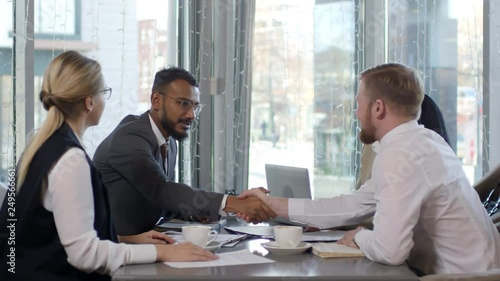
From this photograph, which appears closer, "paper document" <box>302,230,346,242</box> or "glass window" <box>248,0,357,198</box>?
"paper document" <box>302,230,346,242</box>

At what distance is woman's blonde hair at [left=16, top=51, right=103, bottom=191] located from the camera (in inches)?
87.3

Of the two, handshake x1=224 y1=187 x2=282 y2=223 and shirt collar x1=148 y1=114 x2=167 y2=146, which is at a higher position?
shirt collar x1=148 y1=114 x2=167 y2=146

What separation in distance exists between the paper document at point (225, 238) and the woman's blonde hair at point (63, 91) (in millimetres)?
649

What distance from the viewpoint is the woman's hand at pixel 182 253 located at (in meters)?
2.22

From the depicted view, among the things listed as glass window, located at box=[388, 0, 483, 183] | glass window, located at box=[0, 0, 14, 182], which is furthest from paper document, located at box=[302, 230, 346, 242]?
glass window, located at box=[388, 0, 483, 183]

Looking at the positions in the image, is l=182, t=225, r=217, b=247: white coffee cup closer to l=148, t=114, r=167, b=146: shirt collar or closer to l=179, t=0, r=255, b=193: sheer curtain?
l=148, t=114, r=167, b=146: shirt collar

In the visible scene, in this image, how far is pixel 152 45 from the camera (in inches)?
179

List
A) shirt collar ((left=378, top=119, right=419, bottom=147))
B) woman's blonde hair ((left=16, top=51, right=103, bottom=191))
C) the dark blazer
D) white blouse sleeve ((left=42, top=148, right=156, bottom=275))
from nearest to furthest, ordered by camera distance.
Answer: white blouse sleeve ((left=42, top=148, right=156, bottom=275)) < woman's blonde hair ((left=16, top=51, right=103, bottom=191)) < shirt collar ((left=378, top=119, right=419, bottom=147)) < the dark blazer

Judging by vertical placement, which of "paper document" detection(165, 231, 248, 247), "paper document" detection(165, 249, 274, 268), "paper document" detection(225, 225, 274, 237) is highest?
"paper document" detection(165, 249, 274, 268)

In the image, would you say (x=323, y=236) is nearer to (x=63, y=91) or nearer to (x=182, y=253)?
(x=182, y=253)

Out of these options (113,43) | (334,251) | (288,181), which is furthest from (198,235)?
(113,43)

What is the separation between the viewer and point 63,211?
210cm

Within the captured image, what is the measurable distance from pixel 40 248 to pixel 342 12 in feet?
10.5

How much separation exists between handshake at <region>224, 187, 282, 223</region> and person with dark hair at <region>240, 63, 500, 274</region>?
522 mm
